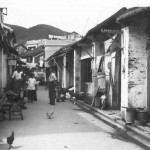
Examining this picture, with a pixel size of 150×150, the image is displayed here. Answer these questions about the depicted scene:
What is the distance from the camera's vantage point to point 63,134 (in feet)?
27.3

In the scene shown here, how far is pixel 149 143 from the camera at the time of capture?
7.15m

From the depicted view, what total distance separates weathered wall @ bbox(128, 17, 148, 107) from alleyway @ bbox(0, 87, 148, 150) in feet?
4.43

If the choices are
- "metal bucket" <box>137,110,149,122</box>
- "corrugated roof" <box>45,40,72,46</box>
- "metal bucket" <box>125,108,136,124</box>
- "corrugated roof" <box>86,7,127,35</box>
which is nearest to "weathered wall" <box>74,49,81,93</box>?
"corrugated roof" <box>86,7,127,35</box>

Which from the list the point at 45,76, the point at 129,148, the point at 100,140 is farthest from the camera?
the point at 45,76

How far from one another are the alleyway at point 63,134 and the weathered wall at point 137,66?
53.1 inches

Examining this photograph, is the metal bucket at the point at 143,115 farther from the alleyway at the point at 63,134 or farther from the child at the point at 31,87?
the child at the point at 31,87

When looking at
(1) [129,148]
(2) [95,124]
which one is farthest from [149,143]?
(2) [95,124]

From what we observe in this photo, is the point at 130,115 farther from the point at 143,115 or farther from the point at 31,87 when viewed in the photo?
the point at 31,87

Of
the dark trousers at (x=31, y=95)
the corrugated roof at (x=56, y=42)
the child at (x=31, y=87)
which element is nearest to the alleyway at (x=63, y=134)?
the child at (x=31, y=87)

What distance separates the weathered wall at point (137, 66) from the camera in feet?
31.5

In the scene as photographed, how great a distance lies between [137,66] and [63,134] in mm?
3404

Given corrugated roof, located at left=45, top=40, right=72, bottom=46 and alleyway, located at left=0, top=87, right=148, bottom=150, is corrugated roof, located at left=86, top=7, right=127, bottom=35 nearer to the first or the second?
alleyway, located at left=0, top=87, right=148, bottom=150

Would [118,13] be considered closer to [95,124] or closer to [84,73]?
[95,124]

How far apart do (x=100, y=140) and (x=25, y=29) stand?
5210 inches
